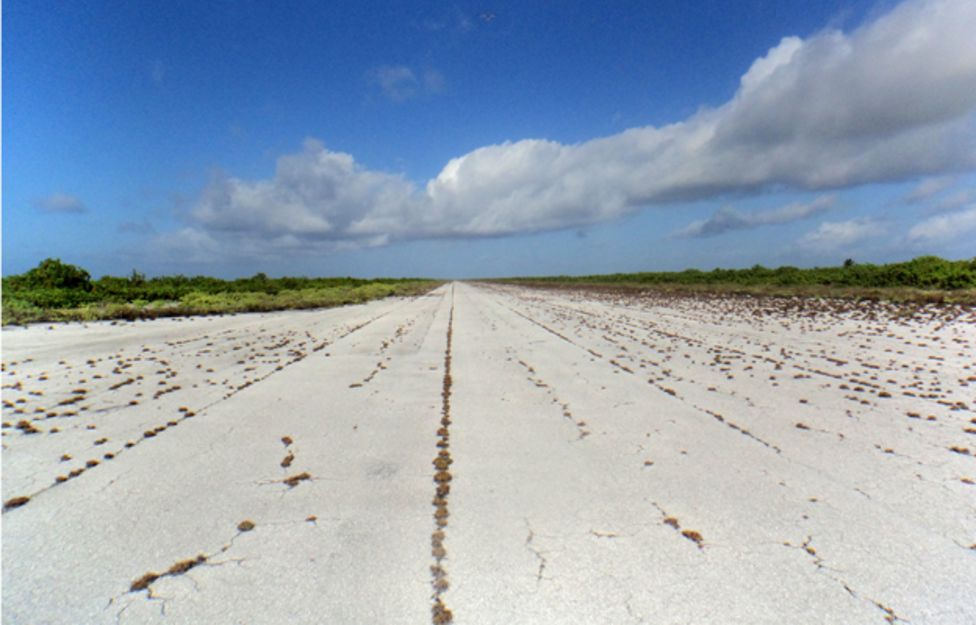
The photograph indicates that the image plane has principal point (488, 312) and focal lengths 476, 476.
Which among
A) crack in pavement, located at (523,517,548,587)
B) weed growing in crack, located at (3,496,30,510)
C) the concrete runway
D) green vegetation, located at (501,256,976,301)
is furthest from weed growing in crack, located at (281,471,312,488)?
green vegetation, located at (501,256,976,301)

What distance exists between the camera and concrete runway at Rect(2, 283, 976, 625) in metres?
3.36

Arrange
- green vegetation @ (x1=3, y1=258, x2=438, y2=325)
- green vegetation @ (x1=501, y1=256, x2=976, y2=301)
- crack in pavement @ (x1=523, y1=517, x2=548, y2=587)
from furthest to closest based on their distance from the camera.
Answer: green vegetation @ (x1=501, y1=256, x2=976, y2=301) < green vegetation @ (x1=3, y1=258, x2=438, y2=325) < crack in pavement @ (x1=523, y1=517, x2=548, y2=587)

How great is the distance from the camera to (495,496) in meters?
4.96

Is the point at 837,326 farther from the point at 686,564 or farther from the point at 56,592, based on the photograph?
the point at 56,592

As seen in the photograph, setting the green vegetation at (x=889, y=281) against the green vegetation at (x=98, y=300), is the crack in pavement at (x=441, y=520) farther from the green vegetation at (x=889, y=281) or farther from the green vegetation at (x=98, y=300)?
the green vegetation at (x=889, y=281)

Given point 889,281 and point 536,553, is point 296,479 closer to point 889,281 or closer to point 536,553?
point 536,553

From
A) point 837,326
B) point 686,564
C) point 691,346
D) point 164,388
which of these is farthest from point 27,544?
point 837,326

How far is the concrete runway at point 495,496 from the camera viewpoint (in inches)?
132

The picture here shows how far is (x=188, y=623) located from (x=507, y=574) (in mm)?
2179

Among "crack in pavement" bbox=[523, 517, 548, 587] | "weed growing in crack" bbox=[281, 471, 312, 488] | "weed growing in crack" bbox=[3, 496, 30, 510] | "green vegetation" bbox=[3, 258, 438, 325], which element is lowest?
"crack in pavement" bbox=[523, 517, 548, 587]

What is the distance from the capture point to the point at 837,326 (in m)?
19.5

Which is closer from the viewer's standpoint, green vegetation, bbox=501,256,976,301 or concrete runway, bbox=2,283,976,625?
concrete runway, bbox=2,283,976,625

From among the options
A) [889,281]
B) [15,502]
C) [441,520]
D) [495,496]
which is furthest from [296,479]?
[889,281]

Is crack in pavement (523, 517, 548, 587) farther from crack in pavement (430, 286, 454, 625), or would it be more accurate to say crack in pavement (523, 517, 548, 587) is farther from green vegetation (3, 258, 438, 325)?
green vegetation (3, 258, 438, 325)
